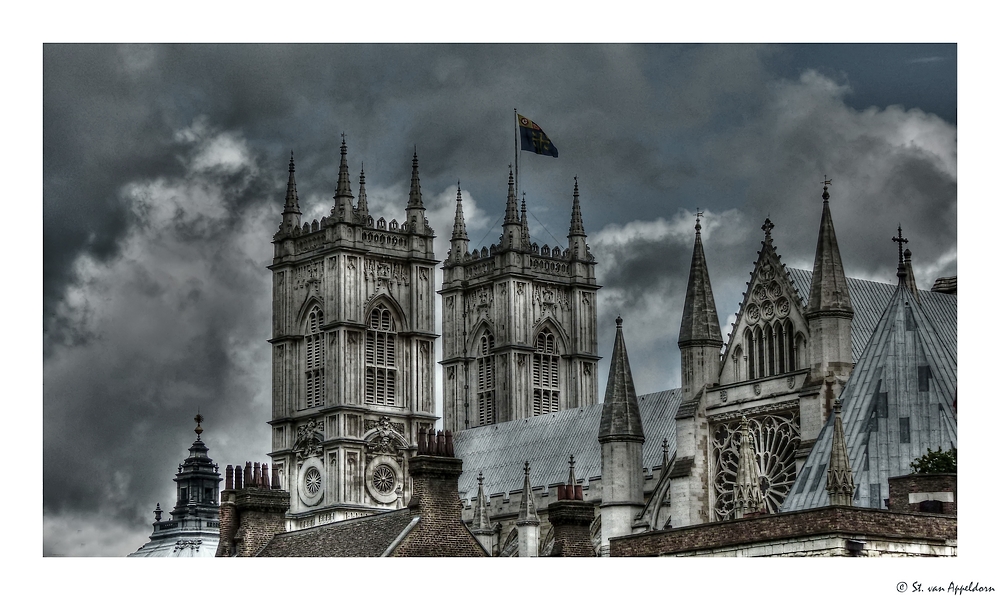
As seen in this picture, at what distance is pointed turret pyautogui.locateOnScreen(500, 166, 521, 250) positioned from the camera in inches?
4537

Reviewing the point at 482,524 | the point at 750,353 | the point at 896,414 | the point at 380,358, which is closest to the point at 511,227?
the point at 380,358

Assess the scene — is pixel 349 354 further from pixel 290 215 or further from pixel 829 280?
pixel 829 280

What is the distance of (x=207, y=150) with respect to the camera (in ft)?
178

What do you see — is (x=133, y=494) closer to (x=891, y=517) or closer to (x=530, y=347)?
(x=891, y=517)

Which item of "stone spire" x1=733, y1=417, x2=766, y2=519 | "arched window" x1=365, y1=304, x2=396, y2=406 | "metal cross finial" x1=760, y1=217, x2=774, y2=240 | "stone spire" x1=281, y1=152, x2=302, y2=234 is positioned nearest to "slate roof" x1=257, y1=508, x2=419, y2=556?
"stone spire" x1=733, y1=417, x2=766, y2=519

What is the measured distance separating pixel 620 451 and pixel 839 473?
28367 millimetres

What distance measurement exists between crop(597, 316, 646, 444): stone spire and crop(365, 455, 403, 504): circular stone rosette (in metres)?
35.1

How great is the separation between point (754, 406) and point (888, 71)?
3026 cm

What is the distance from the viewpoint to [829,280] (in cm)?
6712

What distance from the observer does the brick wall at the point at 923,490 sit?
1696 inches

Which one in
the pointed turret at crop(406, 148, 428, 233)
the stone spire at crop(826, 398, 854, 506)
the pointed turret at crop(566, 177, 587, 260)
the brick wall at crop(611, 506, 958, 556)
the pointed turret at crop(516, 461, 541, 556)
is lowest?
the brick wall at crop(611, 506, 958, 556)

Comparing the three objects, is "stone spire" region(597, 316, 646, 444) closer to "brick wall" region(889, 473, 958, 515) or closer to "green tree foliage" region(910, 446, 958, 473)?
"green tree foliage" region(910, 446, 958, 473)
